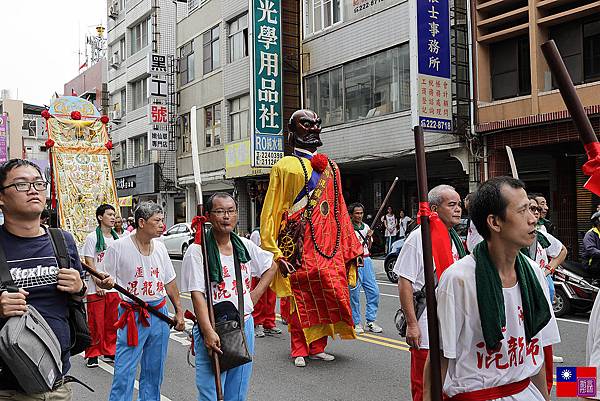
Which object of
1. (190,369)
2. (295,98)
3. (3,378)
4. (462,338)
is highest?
(295,98)

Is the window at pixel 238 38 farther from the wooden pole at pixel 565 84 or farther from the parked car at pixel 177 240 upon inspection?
the wooden pole at pixel 565 84

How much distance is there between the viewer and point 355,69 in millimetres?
18391

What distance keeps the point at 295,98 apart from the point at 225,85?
5.23 meters

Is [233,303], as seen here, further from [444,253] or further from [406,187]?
[406,187]

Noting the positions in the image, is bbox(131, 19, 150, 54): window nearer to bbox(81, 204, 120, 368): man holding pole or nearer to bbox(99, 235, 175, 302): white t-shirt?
bbox(81, 204, 120, 368): man holding pole

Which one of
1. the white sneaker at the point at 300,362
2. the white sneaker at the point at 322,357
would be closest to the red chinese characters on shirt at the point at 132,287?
the white sneaker at the point at 300,362

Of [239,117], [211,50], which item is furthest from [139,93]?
[239,117]

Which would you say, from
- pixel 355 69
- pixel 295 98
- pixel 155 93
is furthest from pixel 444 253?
pixel 155 93

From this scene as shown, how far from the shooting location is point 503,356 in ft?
8.09

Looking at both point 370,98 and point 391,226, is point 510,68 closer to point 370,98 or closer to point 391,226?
point 370,98

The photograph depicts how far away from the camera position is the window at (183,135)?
93.9ft

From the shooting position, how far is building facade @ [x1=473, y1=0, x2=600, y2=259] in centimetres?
1280

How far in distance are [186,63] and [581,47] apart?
19.2 m

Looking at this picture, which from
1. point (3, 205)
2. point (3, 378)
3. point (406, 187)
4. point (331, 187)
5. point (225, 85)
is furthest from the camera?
point (225, 85)
